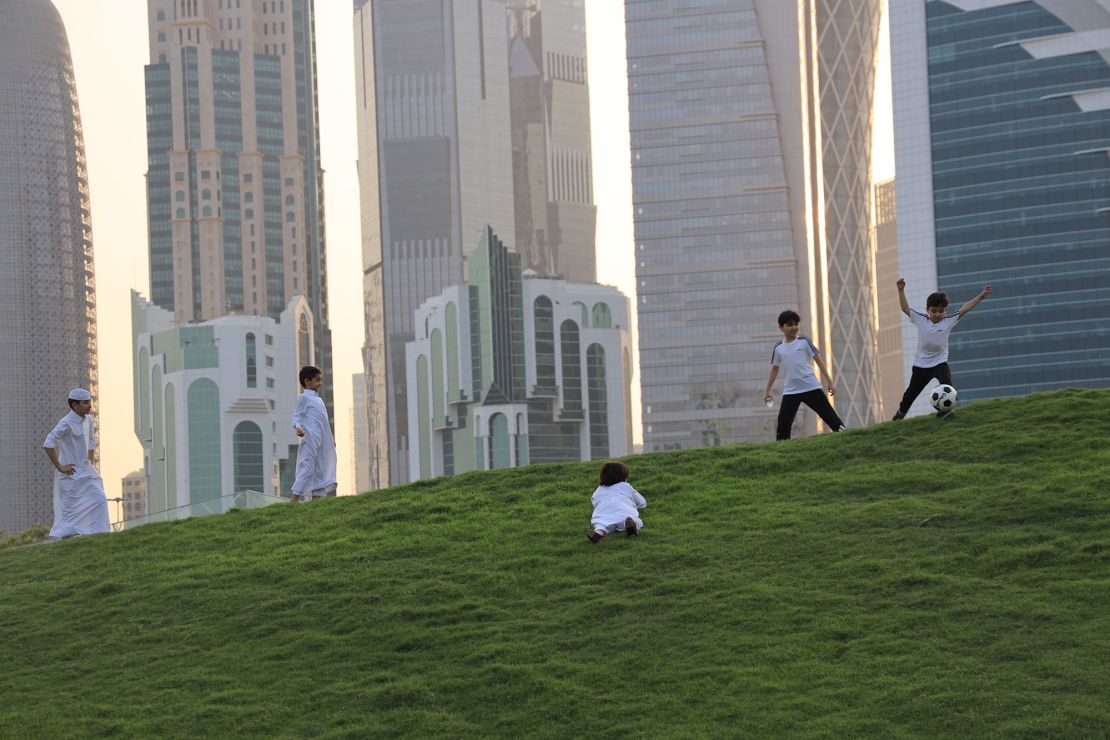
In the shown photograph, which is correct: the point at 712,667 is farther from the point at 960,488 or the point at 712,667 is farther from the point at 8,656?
the point at 8,656

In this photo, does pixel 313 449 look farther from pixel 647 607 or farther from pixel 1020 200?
pixel 1020 200

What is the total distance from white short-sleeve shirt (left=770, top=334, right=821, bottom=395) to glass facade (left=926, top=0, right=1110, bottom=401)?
12823cm

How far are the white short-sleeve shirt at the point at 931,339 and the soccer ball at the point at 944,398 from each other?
55 cm

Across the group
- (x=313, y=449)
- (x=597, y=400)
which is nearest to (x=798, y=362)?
(x=313, y=449)

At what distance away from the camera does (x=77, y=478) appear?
2250cm

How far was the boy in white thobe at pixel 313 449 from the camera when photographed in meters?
22.6

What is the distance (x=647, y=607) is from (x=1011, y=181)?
142 meters

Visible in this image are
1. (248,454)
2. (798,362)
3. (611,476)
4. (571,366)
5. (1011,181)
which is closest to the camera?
(611,476)

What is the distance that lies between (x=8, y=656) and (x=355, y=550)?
12.7 feet

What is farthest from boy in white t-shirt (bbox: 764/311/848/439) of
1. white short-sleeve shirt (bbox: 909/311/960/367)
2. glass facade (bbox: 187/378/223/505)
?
Answer: glass facade (bbox: 187/378/223/505)

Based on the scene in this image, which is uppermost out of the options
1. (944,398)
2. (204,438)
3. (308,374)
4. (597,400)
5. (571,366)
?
(571,366)

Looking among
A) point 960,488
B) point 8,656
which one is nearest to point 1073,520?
point 960,488

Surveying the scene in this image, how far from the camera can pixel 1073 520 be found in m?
16.4

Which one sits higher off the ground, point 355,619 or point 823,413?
point 823,413
